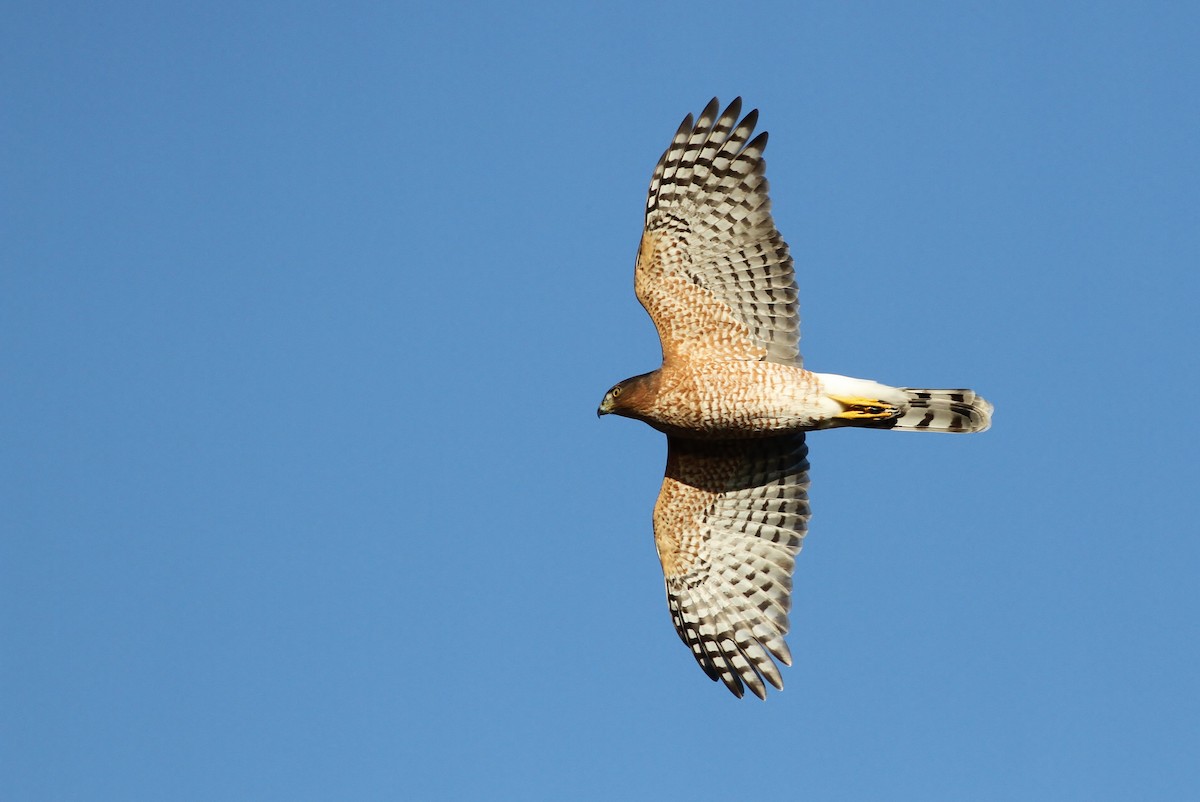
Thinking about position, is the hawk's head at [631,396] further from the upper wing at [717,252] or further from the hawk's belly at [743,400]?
the upper wing at [717,252]

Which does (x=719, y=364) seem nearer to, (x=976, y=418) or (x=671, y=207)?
(x=671, y=207)

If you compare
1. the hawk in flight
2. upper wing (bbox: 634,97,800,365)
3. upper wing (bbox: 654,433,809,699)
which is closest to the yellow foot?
the hawk in flight

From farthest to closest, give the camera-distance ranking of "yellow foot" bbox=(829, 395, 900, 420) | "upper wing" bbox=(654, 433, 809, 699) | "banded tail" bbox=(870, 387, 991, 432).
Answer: "upper wing" bbox=(654, 433, 809, 699)
"banded tail" bbox=(870, 387, 991, 432)
"yellow foot" bbox=(829, 395, 900, 420)

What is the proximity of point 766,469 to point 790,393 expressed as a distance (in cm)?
109

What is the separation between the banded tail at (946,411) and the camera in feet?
38.7

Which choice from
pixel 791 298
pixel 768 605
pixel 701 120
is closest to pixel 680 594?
pixel 768 605

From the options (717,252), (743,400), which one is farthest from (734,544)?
(717,252)

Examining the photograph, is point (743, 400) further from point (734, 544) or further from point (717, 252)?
point (734, 544)

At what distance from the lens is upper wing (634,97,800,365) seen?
1160 cm

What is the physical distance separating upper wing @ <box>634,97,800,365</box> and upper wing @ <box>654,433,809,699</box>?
Answer: 101cm

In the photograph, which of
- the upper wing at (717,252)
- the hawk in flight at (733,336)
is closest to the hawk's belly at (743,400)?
the hawk in flight at (733,336)

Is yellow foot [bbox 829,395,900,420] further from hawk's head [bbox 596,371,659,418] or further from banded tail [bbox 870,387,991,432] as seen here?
hawk's head [bbox 596,371,659,418]

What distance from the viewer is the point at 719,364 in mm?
11773

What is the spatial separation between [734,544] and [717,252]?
2.48 metres
